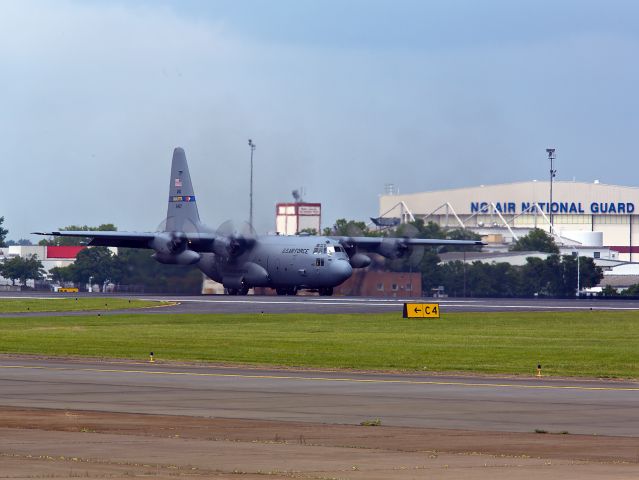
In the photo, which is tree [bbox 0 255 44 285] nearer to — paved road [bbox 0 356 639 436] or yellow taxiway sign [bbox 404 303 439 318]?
yellow taxiway sign [bbox 404 303 439 318]

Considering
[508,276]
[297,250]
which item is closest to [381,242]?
[297,250]

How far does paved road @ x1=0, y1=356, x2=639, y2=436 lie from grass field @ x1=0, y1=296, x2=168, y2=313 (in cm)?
4006

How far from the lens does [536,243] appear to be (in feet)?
515

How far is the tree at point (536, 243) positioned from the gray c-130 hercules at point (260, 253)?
2035 inches

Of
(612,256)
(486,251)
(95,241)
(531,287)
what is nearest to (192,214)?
(95,241)

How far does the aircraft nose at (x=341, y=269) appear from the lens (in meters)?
91.5

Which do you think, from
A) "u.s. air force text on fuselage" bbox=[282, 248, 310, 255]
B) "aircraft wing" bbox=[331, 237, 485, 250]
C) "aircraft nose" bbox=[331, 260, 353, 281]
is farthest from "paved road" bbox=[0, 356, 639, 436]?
"aircraft wing" bbox=[331, 237, 485, 250]

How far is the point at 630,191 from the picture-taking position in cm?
18525

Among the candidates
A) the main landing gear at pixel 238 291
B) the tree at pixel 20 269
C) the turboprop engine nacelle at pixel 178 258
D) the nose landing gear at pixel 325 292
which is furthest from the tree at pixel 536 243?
the turboprop engine nacelle at pixel 178 258

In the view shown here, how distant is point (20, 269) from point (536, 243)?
68.2 metres

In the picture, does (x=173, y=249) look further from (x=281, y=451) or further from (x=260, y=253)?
(x=281, y=451)

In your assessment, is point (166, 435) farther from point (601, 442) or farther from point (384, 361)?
point (384, 361)

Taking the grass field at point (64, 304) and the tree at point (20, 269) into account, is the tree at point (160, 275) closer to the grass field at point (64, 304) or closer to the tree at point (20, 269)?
the grass field at point (64, 304)

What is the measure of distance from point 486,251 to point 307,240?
61272 millimetres
